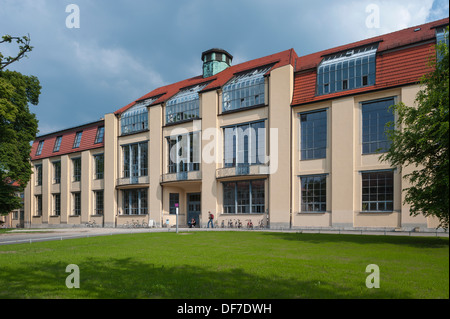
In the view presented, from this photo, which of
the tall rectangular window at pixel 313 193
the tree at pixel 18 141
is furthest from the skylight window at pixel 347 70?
the tree at pixel 18 141

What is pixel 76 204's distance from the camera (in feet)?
157

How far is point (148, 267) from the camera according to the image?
383 inches

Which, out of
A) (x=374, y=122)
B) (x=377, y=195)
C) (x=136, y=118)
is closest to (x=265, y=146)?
(x=374, y=122)

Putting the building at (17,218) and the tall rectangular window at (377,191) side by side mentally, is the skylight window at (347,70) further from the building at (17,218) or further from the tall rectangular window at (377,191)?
the building at (17,218)

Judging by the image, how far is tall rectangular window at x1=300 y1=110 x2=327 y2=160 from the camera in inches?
1117

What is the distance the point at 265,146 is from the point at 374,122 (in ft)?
30.5

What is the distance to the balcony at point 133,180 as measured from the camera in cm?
3944

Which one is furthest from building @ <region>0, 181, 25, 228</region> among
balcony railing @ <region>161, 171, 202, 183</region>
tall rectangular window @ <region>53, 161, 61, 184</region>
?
balcony railing @ <region>161, 171, 202, 183</region>

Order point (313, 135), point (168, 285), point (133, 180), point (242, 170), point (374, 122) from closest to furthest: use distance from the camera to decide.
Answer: point (168, 285) < point (374, 122) < point (313, 135) < point (242, 170) < point (133, 180)

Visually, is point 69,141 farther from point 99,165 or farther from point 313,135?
point 313,135

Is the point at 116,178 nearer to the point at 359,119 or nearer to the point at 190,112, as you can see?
the point at 190,112

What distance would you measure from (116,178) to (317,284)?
38240mm

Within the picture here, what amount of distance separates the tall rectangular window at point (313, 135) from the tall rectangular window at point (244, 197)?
5023 mm

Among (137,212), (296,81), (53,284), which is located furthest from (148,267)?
(137,212)
